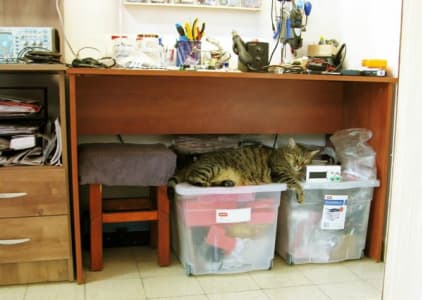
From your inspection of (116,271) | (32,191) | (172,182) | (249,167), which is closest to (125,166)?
(172,182)

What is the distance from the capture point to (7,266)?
1.85 m

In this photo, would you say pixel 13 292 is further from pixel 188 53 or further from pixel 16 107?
pixel 188 53

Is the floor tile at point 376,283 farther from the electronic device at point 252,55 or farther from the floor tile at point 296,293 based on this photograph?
the electronic device at point 252,55

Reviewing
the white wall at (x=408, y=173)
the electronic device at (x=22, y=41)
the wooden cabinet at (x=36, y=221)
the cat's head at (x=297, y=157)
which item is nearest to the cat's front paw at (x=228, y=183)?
the cat's head at (x=297, y=157)

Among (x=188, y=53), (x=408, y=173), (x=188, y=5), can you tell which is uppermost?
(x=188, y=5)

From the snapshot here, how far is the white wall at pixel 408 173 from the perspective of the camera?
1.86 ft

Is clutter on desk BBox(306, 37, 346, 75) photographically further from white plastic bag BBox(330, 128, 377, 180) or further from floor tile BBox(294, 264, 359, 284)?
floor tile BBox(294, 264, 359, 284)

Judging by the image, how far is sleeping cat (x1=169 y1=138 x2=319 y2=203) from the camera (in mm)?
2072

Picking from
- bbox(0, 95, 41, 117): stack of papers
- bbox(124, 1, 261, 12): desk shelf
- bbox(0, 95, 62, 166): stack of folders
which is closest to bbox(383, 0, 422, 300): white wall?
bbox(0, 95, 62, 166): stack of folders

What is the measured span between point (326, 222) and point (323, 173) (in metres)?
0.23

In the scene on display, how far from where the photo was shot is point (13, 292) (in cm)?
183

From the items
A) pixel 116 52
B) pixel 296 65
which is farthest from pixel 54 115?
pixel 296 65

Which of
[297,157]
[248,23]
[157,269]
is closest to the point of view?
[157,269]

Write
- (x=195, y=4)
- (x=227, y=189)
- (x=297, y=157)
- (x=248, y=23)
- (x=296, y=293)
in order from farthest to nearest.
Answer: (x=248, y=23) → (x=195, y=4) → (x=297, y=157) → (x=227, y=189) → (x=296, y=293)
